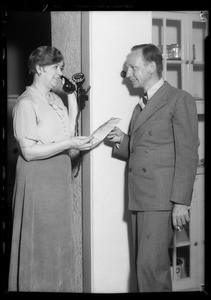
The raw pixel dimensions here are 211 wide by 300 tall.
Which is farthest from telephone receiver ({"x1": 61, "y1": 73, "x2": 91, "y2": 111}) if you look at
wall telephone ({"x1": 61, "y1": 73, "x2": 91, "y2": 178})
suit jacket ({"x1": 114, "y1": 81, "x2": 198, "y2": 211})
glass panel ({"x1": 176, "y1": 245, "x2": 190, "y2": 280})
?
glass panel ({"x1": 176, "y1": 245, "x2": 190, "y2": 280})

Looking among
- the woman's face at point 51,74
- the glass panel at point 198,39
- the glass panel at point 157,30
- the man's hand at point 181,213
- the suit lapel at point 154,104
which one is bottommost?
the man's hand at point 181,213

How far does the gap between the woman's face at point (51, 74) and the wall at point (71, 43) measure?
0.17ft

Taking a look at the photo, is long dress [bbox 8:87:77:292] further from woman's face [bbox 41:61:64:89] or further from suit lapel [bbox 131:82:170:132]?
suit lapel [bbox 131:82:170:132]

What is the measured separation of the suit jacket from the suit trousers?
50 mm

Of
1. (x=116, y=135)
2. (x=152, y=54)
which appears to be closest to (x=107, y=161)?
(x=116, y=135)

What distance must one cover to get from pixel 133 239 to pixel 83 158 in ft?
1.40

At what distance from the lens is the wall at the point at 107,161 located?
1.57 metres

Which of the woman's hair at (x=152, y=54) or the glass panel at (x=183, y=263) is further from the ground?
the woman's hair at (x=152, y=54)

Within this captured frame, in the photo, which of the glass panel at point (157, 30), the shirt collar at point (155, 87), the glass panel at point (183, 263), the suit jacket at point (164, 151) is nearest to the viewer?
the suit jacket at point (164, 151)

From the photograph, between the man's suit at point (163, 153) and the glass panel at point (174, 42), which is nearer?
the man's suit at point (163, 153)

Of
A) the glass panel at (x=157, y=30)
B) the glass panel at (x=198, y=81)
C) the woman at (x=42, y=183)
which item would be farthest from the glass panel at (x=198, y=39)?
the woman at (x=42, y=183)

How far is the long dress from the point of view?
4.90ft

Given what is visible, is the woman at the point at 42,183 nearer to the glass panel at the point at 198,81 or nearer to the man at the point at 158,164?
the man at the point at 158,164

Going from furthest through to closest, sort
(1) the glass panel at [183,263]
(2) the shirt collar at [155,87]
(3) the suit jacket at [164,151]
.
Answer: (1) the glass panel at [183,263] → (2) the shirt collar at [155,87] → (3) the suit jacket at [164,151]
